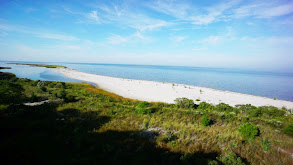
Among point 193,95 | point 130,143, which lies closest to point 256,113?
point 193,95

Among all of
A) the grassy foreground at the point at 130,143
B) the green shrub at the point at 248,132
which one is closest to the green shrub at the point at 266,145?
the grassy foreground at the point at 130,143

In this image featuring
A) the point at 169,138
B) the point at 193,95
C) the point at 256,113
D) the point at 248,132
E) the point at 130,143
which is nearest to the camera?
the point at 130,143

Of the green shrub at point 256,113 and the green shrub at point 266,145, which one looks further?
the green shrub at point 256,113

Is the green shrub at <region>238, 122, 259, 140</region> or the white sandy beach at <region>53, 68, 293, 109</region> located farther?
the white sandy beach at <region>53, 68, 293, 109</region>

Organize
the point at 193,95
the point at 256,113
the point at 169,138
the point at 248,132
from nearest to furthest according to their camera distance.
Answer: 1. the point at 169,138
2. the point at 248,132
3. the point at 256,113
4. the point at 193,95

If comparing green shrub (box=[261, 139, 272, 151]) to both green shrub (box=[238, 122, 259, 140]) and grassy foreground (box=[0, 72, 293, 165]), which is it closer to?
grassy foreground (box=[0, 72, 293, 165])

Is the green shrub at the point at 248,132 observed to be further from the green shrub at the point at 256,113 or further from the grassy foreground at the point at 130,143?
the green shrub at the point at 256,113

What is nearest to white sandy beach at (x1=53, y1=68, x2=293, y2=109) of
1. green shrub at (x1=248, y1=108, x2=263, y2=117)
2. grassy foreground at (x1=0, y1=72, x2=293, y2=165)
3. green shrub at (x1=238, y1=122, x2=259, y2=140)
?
green shrub at (x1=248, y1=108, x2=263, y2=117)

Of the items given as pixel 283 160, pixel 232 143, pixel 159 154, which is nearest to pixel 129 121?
pixel 159 154

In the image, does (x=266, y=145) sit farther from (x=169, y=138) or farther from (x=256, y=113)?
(x=256, y=113)

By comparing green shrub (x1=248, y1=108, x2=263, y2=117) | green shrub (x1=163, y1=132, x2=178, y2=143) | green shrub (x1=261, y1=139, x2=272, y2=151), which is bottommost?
green shrub (x1=248, y1=108, x2=263, y2=117)

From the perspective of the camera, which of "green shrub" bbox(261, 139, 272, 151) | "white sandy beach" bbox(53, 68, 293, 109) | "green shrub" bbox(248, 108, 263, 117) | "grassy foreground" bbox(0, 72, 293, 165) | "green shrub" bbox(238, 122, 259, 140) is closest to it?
"grassy foreground" bbox(0, 72, 293, 165)

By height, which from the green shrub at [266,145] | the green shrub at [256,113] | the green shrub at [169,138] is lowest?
the green shrub at [256,113]

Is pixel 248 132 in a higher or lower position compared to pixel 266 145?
higher
